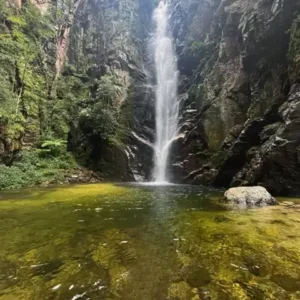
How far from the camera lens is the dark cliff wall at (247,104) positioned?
12.0 metres

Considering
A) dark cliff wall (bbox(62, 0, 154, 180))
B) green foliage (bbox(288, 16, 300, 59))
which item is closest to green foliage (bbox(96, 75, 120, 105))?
dark cliff wall (bbox(62, 0, 154, 180))

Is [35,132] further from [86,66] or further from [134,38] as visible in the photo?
[134,38]

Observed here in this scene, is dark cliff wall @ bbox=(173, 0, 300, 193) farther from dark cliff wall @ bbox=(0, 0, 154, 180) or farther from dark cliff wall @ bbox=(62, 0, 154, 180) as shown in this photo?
dark cliff wall @ bbox=(0, 0, 154, 180)

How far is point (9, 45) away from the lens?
21.8 meters

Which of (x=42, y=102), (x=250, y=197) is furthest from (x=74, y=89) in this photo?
(x=250, y=197)

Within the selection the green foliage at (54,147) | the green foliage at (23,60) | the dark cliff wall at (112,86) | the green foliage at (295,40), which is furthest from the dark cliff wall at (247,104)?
the green foliage at (23,60)

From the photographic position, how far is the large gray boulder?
8438 mm

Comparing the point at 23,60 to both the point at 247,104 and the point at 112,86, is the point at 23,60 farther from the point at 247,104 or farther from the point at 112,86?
the point at 247,104

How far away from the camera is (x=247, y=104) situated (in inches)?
706

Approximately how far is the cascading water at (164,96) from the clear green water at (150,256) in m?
15.0

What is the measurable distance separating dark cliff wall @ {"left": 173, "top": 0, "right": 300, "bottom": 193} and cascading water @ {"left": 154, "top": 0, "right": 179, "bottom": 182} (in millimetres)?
1393

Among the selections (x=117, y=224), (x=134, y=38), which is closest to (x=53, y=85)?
(x=134, y=38)

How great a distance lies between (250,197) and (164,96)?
19568 mm

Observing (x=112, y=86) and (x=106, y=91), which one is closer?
(x=106, y=91)
